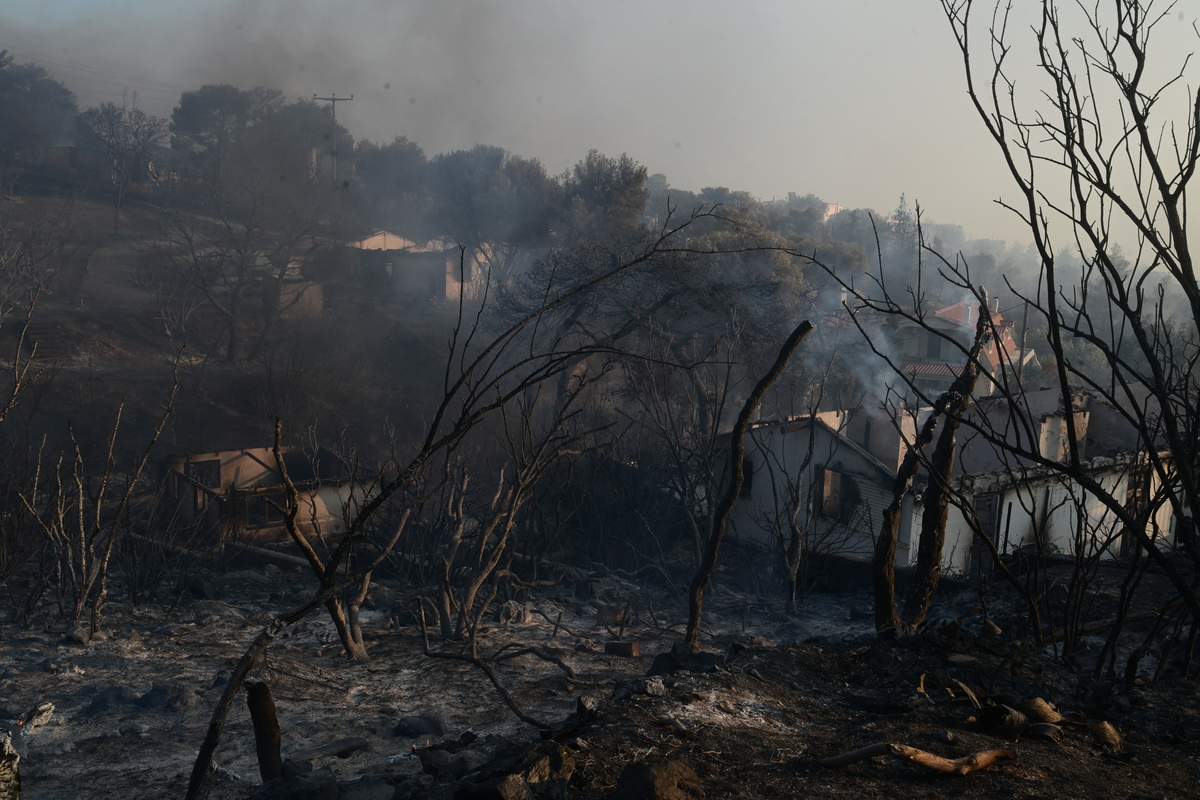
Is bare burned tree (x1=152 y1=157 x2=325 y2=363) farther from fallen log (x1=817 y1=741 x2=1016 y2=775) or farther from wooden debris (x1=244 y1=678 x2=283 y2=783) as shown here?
fallen log (x1=817 y1=741 x2=1016 y2=775)

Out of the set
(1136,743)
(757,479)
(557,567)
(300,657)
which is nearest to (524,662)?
(300,657)

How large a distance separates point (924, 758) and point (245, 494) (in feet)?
35.1

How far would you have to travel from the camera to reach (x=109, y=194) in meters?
37.5

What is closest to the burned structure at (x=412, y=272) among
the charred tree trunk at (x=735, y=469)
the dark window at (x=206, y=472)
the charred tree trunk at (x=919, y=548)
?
the dark window at (x=206, y=472)

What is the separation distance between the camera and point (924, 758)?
2.74 meters

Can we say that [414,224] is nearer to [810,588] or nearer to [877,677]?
[810,588]

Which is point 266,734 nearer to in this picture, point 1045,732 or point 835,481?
point 1045,732

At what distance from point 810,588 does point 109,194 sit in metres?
39.8

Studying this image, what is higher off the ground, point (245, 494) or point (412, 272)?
point (412, 272)

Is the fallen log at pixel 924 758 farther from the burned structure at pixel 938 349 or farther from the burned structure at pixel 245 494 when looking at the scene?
the burned structure at pixel 938 349

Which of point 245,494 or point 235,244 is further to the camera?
point 235,244

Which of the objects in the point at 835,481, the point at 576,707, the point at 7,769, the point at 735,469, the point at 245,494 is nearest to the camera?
the point at 7,769

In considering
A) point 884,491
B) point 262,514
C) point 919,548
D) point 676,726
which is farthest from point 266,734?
point 884,491

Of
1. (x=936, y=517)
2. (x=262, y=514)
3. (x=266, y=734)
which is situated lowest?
(x=262, y=514)
